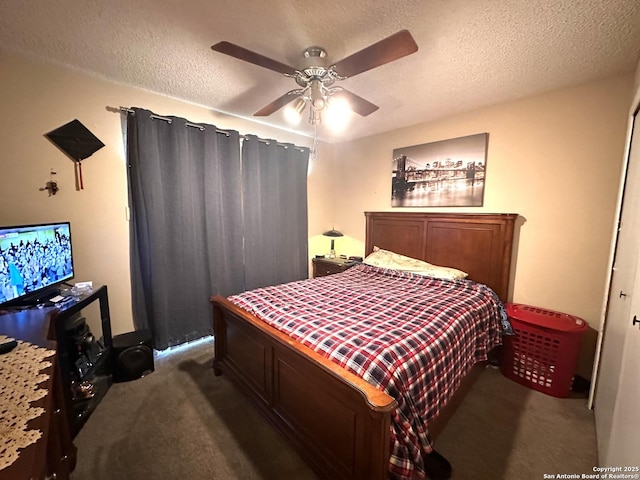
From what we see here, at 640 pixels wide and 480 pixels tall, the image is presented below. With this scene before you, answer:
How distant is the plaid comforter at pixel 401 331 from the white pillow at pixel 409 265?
0.09 metres

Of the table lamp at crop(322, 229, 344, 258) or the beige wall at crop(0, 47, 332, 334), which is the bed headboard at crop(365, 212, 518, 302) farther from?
the beige wall at crop(0, 47, 332, 334)

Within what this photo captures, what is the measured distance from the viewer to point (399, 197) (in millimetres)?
3410

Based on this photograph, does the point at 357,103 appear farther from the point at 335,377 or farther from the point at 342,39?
the point at 335,377

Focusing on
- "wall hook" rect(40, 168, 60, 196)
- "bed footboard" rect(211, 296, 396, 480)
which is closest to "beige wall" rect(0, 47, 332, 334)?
"wall hook" rect(40, 168, 60, 196)

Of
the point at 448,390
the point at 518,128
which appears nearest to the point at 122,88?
the point at 448,390

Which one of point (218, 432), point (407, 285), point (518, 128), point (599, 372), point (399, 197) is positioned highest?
point (518, 128)

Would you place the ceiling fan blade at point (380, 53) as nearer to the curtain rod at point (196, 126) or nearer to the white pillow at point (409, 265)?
the curtain rod at point (196, 126)

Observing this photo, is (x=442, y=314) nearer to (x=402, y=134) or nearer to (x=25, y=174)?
(x=402, y=134)

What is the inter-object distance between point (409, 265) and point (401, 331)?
150 centimetres

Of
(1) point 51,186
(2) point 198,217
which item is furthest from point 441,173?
(1) point 51,186

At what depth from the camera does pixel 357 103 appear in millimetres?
2029

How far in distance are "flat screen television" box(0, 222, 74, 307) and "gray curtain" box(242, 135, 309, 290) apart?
1.58 m

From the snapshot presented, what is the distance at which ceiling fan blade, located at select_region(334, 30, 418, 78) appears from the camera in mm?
1274

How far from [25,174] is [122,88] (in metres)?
1.03
